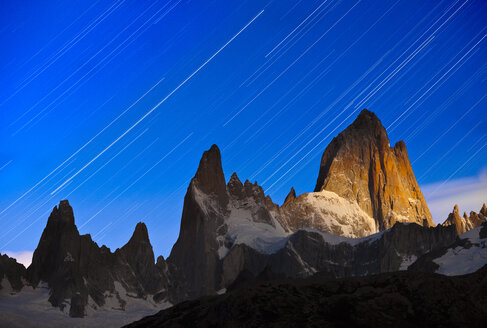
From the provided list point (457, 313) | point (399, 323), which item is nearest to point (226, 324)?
point (399, 323)

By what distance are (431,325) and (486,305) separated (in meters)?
6.35

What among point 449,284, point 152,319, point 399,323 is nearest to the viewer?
point 399,323

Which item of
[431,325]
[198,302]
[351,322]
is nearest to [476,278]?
[431,325]

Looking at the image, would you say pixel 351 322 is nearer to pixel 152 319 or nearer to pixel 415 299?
pixel 415 299

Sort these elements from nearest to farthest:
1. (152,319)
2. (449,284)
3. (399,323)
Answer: (399,323) → (449,284) → (152,319)

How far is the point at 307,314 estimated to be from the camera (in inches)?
2483

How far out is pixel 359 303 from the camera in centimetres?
6244

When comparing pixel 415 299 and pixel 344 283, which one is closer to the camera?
pixel 415 299

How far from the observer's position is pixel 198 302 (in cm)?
7775

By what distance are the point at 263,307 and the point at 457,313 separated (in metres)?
17.4

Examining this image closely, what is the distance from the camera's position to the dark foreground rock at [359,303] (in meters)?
61.1

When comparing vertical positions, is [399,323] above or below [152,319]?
below

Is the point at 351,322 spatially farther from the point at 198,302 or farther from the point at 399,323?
the point at 198,302

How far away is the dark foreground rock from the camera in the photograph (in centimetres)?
6112
